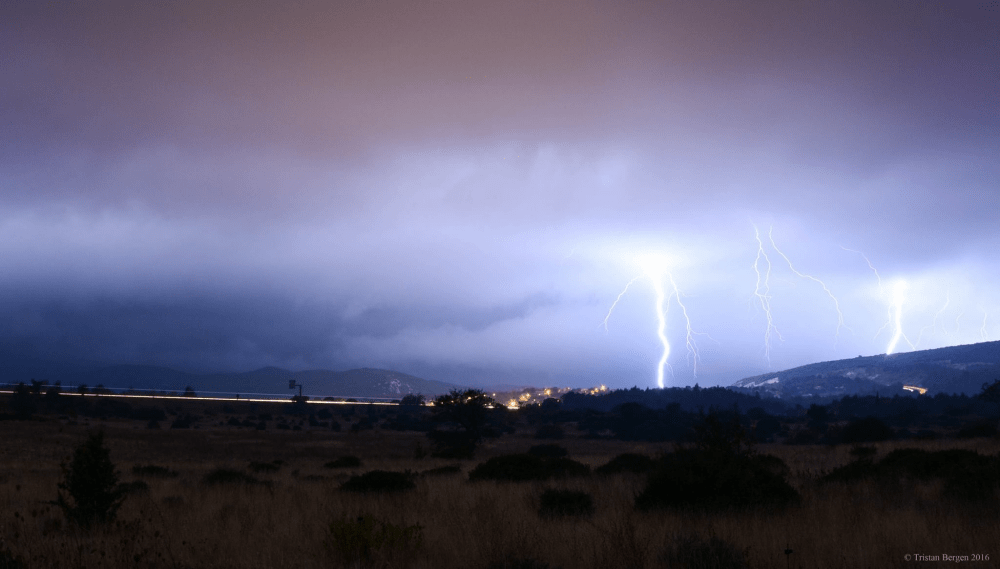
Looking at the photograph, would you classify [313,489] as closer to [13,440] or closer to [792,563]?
[792,563]

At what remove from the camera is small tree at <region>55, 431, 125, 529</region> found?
405 inches

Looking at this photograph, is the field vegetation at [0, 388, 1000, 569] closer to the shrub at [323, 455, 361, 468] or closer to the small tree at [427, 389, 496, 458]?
the shrub at [323, 455, 361, 468]

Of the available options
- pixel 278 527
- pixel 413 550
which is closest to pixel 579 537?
pixel 413 550

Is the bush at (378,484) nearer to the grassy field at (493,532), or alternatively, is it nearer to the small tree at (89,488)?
the grassy field at (493,532)

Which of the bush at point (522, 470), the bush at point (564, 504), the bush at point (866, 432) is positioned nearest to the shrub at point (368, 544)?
the bush at point (564, 504)

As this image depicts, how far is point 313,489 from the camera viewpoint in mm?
16125

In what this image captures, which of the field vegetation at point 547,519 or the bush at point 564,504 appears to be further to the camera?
the bush at point 564,504

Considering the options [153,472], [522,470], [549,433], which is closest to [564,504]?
[522,470]

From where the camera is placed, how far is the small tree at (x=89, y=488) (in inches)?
405

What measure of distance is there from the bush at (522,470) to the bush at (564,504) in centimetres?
693

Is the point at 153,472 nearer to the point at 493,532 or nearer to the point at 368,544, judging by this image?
the point at 368,544

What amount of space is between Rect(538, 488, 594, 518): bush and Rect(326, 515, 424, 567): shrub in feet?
11.8

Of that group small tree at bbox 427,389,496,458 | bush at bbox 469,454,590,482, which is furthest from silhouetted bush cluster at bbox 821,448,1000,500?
small tree at bbox 427,389,496,458

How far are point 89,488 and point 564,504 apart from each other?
27.9 ft
